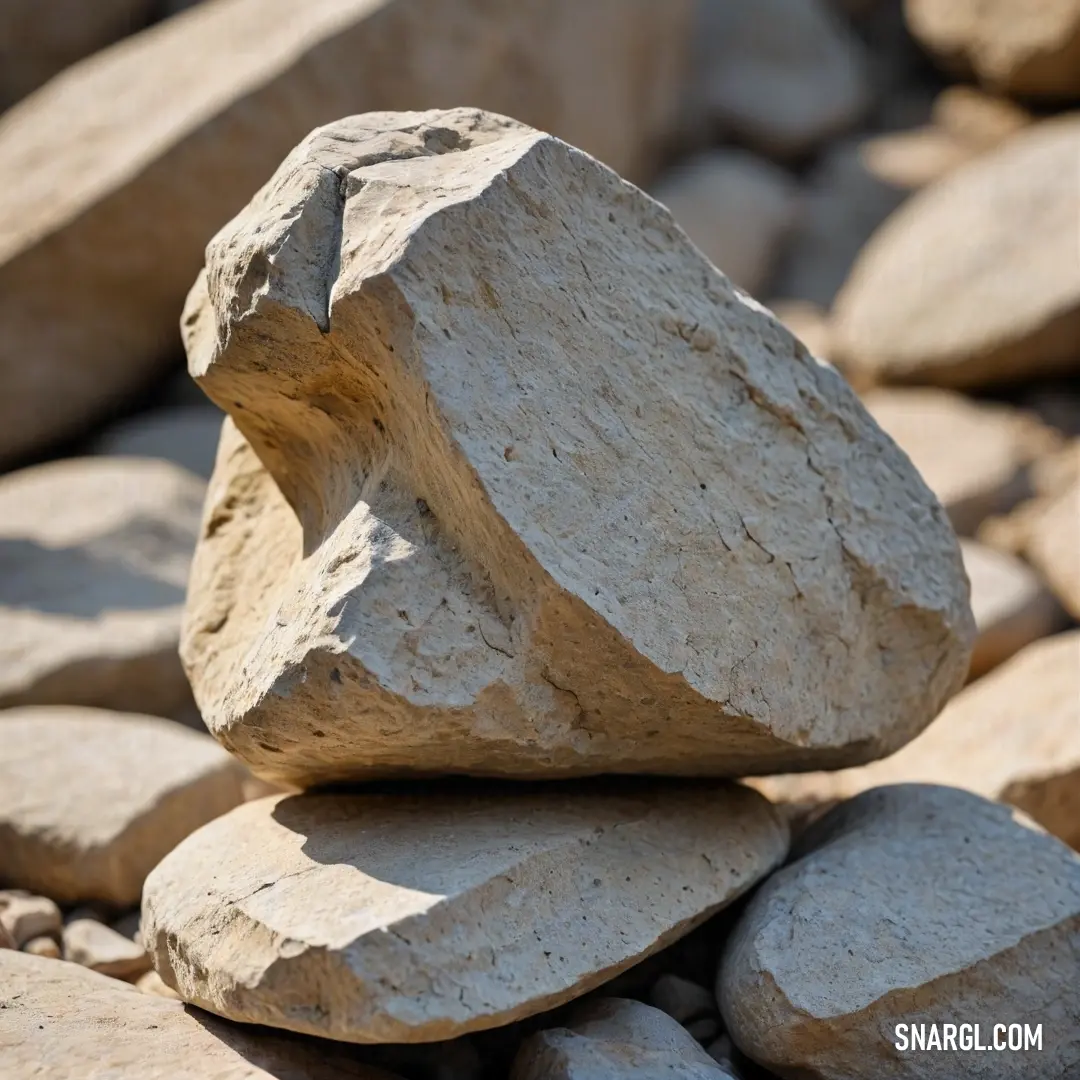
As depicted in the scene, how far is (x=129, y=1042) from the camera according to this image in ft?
6.00

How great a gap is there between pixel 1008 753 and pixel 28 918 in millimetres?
1889

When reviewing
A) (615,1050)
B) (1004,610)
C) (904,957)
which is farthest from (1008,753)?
(615,1050)

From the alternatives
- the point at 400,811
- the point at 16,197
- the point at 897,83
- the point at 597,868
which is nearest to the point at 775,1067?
the point at 597,868

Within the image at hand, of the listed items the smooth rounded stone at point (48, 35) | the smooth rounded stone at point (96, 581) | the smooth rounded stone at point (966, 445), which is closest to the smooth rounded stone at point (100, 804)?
the smooth rounded stone at point (96, 581)

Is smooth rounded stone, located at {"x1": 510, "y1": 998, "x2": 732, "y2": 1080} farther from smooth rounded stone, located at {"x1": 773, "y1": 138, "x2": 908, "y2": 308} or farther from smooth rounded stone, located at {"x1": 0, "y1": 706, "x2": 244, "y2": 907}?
smooth rounded stone, located at {"x1": 773, "y1": 138, "x2": 908, "y2": 308}

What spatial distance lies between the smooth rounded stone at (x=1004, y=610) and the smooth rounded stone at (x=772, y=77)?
3010 millimetres

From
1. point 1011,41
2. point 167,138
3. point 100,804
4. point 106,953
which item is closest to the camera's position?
point 106,953

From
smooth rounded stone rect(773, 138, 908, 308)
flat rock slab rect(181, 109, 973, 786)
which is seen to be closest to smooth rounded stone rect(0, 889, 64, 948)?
flat rock slab rect(181, 109, 973, 786)

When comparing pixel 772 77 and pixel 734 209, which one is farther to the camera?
pixel 772 77

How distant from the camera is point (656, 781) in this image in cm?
219

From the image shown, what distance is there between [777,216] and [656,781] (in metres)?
3.90

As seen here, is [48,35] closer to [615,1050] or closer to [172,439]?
[172,439]

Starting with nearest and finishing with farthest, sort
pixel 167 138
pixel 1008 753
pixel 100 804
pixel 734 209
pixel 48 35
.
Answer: pixel 100 804 < pixel 1008 753 < pixel 167 138 < pixel 48 35 < pixel 734 209

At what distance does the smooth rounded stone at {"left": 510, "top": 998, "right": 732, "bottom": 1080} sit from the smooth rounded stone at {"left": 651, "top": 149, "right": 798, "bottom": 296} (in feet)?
12.2
